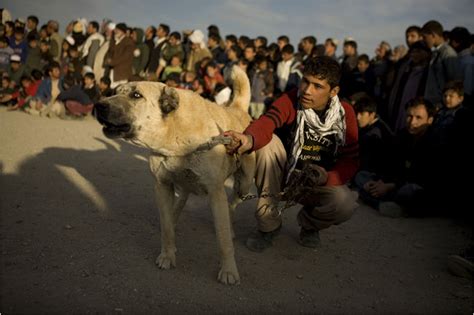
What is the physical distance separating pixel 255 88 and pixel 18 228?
25.2ft

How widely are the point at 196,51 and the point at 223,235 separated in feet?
33.7

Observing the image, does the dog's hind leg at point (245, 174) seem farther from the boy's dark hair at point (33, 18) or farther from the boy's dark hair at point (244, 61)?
the boy's dark hair at point (33, 18)

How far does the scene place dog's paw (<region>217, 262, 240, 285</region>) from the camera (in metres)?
3.12

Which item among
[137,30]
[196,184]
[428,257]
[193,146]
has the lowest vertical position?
[428,257]

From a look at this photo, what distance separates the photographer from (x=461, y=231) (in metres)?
4.75

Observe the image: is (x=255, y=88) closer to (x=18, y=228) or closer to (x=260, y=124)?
(x=260, y=124)

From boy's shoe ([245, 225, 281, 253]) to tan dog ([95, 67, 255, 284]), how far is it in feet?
2.26

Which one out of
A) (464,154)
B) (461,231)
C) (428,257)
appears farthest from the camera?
(464,154)

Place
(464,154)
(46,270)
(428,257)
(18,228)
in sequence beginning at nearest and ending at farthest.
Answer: (46,270) → (18,228) → (428,257) → (464,154)

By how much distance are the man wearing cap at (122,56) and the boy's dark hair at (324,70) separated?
416 inches

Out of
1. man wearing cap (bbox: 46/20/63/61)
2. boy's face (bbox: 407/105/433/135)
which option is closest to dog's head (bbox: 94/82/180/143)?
boy's face (bbox: 407/105/433/135)

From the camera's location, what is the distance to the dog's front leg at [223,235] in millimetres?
3129

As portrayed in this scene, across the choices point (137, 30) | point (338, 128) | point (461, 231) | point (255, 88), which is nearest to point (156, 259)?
point (338, 128)

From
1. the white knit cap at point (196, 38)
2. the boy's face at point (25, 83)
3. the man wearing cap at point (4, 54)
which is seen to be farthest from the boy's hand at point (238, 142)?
the man wearing cap at point (4, 54)
